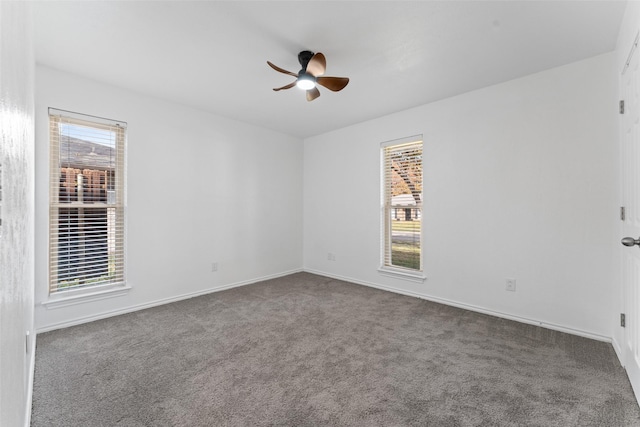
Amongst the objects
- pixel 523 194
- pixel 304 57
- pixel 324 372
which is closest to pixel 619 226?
pixel 523 194

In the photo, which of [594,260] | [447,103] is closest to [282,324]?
[594,260]

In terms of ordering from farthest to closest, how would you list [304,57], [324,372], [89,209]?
[89,209], [304,57], [324,372]

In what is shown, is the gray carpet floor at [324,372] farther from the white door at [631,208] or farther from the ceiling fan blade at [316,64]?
the ceiling fan blade at [316,64]

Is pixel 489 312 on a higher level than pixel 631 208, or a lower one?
lower

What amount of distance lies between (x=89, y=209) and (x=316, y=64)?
2.91 metres

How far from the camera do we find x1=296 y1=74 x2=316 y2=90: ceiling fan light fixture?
253 cm

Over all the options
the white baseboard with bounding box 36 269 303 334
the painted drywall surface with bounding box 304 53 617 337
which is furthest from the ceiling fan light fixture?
the white baseboard with bounding box 36 269 303 334

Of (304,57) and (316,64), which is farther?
(304,57)

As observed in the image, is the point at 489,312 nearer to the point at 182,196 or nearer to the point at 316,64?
the point at 316,64

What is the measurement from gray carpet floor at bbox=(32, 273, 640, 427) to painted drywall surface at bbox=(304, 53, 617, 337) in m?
0.39

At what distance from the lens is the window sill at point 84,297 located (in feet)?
9.36

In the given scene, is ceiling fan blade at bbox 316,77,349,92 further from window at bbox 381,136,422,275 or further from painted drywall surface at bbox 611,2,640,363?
painted drywall surface at bbox 611,2,640,363

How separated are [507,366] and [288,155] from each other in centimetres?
432

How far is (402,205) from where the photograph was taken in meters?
4.18
